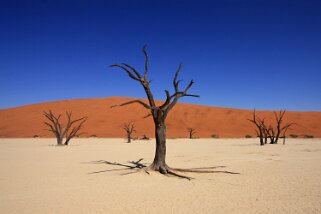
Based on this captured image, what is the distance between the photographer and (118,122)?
4834cm

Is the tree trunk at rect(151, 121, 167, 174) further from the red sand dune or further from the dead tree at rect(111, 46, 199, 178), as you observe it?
the red sand dune

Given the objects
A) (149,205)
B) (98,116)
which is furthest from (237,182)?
(98,116)

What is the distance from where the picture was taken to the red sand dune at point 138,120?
4153 cm

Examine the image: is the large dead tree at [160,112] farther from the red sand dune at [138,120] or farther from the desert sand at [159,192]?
the red sand dune at [138,120]

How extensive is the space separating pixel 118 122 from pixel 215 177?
137ft

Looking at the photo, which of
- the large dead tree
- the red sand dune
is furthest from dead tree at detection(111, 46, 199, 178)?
the red sand dune

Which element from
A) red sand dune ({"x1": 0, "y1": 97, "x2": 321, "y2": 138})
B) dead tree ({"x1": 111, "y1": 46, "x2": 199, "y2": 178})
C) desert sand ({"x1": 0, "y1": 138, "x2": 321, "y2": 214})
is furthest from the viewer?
red sand dune ({"x1": 0, "y1": 97, "x2": 321, "y2": 138})

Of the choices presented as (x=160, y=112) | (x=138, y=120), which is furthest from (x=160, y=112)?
(x=138, y=120)

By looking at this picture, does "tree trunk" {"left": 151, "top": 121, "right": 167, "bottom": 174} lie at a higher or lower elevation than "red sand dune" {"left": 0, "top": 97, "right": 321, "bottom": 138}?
lower

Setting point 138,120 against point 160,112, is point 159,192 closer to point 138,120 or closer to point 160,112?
point 160,112

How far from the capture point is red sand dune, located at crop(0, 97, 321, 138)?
41531 millimetres

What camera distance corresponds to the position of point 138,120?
1946 inches

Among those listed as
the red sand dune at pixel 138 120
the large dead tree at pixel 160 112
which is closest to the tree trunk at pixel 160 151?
the large dead tree at pixel 160 112

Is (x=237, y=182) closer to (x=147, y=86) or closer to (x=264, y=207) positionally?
(x=264, y=207)
